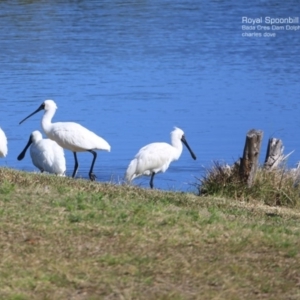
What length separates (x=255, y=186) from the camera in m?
12.9

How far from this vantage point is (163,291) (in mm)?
6035

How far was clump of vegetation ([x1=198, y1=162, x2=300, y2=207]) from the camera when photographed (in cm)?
1285

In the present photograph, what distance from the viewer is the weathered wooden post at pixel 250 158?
507 inches

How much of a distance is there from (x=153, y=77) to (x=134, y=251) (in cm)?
2057

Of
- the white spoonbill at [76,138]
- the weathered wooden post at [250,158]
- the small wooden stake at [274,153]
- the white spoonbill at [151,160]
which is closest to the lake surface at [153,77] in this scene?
the white spoonbill at [151,160]

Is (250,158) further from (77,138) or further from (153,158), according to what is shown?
(77,138)

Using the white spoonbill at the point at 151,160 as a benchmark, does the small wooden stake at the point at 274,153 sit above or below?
above

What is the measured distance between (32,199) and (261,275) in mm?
2406

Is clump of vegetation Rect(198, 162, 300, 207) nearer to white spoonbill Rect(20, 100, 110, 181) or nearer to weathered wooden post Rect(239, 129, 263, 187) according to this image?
weathered wooden post Rect(239, 129, 263, 187)

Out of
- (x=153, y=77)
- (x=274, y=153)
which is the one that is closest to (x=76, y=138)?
(x=274, y=153)

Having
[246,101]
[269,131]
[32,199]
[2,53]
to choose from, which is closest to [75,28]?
[2,53]

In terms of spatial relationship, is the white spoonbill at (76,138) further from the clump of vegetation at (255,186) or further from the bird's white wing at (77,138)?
the clump of vegetation at (255,186)

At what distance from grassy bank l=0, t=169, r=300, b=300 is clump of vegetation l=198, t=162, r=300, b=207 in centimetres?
436

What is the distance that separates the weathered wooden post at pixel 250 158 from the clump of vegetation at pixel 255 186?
0.26 feet
